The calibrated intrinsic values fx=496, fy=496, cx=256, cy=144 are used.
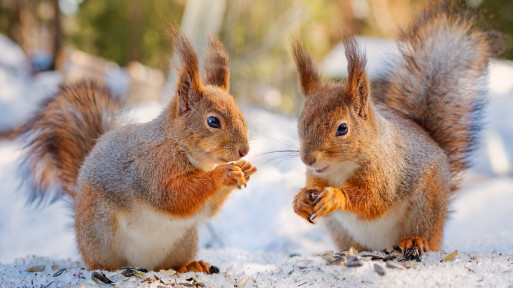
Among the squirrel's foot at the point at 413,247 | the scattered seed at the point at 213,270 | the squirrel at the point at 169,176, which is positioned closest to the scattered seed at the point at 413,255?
the squirrel's foot at the point at 413,247

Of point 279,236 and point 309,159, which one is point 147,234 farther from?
point 279,236

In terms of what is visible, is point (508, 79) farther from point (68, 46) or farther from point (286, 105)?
point (68, 46)

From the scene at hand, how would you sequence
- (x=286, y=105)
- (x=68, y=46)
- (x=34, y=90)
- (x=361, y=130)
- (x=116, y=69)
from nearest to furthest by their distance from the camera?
(x=361, y=130)
(x=286, y=105)
(x=34, y=90)
(x=116, y=69)
(x=68, y=46)

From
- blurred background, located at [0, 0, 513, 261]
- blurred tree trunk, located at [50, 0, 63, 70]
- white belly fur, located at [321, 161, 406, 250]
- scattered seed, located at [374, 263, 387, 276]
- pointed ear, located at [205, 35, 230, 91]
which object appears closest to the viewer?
scattered seed, located at [374, 263, 387, 276]

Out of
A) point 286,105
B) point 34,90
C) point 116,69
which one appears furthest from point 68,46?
point 286,105

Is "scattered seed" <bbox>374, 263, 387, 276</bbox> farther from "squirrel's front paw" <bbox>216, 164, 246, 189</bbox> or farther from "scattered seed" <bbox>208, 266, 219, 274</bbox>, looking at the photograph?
"scattered seed" <bbox>208, 266, 219, 274</bbox>

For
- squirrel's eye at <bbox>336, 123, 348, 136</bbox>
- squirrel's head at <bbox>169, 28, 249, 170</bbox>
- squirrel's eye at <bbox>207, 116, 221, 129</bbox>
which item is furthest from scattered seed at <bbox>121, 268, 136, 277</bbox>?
squirrel's eye at <bbox>336, 123, 348, 136</bbox>
